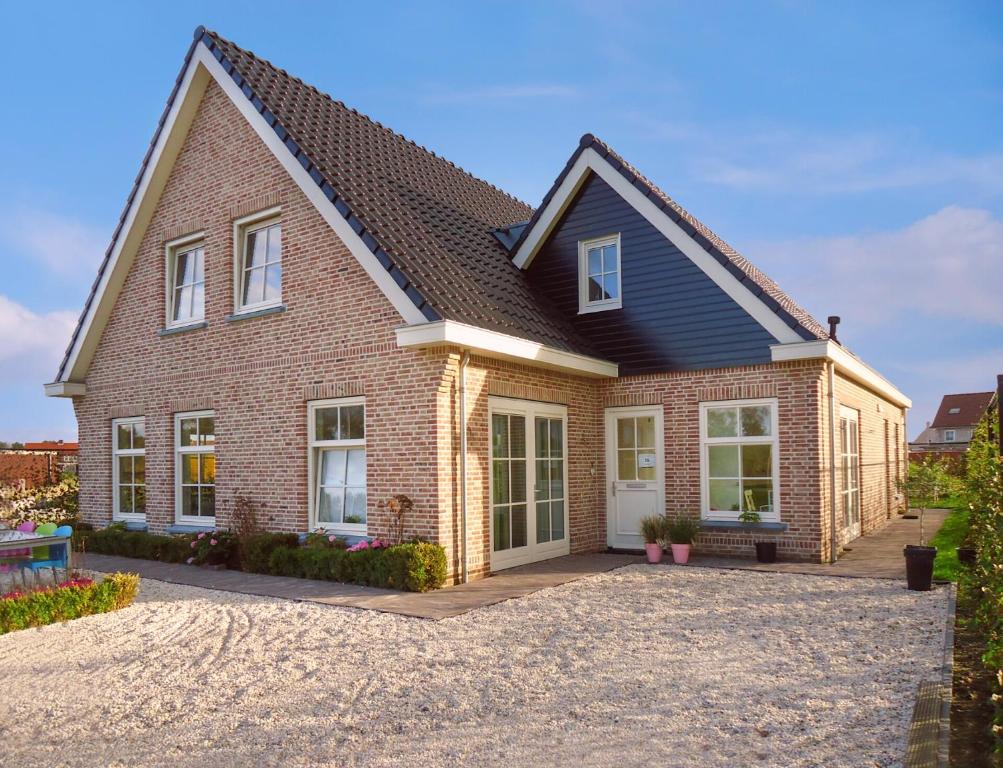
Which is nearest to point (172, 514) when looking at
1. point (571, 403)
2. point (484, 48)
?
point (571, 403)

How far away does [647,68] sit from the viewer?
31.1 ft

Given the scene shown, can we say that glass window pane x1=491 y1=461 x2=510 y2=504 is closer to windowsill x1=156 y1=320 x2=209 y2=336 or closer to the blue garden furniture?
the blue garden furniture

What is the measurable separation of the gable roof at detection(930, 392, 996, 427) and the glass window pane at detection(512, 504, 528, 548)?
6239cm

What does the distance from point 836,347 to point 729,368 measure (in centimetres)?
157

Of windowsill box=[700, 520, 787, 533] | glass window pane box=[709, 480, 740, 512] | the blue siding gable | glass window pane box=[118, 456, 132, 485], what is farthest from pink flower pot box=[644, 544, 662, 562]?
glass window pane box=[118, 456, 132, 485]

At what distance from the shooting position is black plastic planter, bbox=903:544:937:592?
361 inches

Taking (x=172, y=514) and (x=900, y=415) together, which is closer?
(x=172, y=514)

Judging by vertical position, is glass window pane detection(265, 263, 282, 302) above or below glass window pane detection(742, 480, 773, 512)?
above

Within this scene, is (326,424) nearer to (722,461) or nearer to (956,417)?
(722,461)

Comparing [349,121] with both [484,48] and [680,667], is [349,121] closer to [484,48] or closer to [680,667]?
[484,48]

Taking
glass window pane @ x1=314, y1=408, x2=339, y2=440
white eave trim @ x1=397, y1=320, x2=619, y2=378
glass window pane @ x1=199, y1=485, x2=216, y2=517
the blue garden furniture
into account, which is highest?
white eave trim @ x1=397, y1=320, x2=619, y2=378

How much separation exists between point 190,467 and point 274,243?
424 centimetres

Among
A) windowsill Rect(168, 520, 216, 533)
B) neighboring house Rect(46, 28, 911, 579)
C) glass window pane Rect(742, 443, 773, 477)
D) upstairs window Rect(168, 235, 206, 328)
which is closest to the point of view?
neighboring house Rect(46, 28, 911, 579)

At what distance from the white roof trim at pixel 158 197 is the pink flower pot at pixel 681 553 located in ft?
16.9
